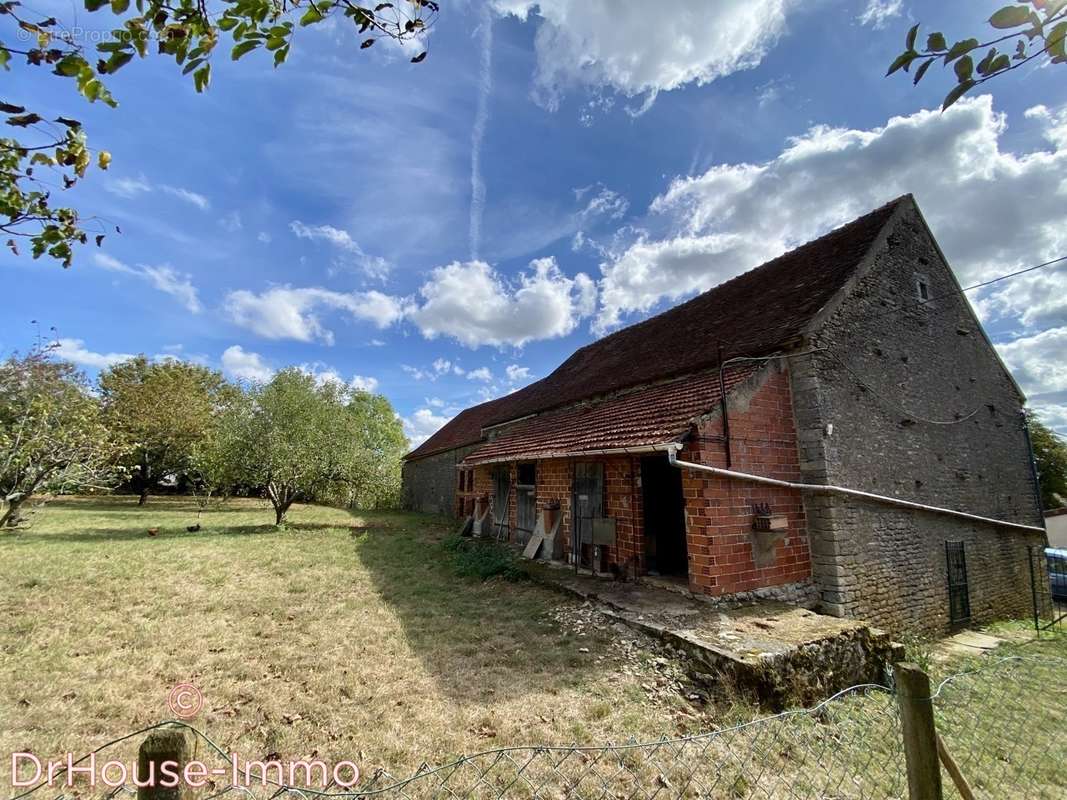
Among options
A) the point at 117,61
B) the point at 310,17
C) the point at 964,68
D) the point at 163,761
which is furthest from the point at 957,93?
the point at 163,761

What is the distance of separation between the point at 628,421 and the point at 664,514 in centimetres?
216

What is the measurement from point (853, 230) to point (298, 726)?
12729 millimetres

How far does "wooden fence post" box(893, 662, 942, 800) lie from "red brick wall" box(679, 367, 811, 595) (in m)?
4.37

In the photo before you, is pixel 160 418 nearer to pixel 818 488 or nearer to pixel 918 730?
pixel 818 488

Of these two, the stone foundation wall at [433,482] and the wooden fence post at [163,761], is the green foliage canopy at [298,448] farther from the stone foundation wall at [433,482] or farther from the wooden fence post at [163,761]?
the wooden fence post at [163,761]

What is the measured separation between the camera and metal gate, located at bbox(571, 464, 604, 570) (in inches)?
348

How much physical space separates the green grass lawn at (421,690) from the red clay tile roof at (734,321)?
510 cm

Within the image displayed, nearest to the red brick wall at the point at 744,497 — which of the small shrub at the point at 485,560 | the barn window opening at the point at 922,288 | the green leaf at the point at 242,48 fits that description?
the small shrub at the point at 485,560

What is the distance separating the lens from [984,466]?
10.3 m

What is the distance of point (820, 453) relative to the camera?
294 inches

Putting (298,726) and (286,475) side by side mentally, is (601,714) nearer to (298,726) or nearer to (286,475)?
(298,726)

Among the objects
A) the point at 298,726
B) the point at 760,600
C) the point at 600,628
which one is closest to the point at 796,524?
the point at 760,600

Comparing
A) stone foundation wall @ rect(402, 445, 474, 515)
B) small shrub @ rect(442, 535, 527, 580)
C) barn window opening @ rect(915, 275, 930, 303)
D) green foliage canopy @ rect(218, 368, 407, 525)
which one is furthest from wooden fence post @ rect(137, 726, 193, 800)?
stone foundation wall @ rect(402, 445, 474, 515)

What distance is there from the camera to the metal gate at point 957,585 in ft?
28.9
